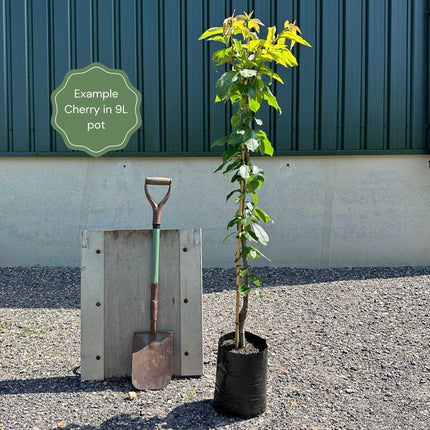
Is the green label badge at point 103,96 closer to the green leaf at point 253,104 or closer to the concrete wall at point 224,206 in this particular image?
the concrete wall at point 224,206

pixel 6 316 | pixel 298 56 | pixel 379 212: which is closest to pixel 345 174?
pixel 379 212

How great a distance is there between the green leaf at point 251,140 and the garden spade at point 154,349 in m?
0.73

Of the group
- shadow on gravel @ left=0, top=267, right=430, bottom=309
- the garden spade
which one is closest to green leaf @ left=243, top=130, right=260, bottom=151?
the garden spade

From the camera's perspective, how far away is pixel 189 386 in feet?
9.87

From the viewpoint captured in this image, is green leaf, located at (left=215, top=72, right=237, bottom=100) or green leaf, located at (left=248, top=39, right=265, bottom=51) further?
green leaf, located at (left=248, top=39, right=265, bottom=51)

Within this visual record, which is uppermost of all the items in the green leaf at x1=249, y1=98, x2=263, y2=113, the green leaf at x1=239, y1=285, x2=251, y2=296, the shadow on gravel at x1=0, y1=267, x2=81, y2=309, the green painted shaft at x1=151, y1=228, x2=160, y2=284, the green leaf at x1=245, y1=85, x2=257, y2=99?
the green leaf at x1=245, y1=85, x2=257, y2=99

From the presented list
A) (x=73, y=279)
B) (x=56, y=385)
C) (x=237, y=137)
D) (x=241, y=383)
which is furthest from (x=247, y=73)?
(x=73, y=279)

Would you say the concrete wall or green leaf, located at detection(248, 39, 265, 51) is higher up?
green leaf, located at detection(248, 39, 265, 51)

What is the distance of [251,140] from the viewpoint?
2.50 metres

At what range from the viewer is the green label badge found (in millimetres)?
5852

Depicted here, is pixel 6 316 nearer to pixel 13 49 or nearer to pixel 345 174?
pixel 13 49

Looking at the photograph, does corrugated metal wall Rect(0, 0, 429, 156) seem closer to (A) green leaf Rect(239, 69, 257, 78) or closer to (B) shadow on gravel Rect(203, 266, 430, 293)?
(B) shadow on gravel Rect(203, 266, 430, 293)

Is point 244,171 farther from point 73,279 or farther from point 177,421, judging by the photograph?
point 73,279

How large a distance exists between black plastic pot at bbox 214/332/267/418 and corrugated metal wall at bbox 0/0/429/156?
3663 mm
